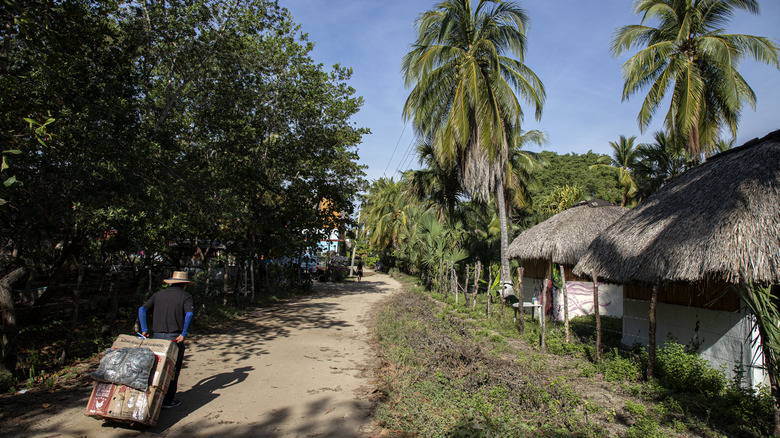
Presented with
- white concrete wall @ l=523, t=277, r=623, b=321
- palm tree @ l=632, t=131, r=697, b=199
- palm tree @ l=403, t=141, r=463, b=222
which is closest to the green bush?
white concrete wall @ l=523, t=277, r=623, b=321

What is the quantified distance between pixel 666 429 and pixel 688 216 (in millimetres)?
3774

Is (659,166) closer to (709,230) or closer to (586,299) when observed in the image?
(586,299)

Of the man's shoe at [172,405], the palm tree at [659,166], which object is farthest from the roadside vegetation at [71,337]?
the palm tree at [659,166]

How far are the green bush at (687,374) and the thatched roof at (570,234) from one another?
17.2ft

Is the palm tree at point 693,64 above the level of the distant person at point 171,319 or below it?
above

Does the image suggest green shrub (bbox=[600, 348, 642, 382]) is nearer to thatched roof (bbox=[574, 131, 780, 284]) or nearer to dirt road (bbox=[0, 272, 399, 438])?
thatched roof (bbox=[574, 131, 780, 284])

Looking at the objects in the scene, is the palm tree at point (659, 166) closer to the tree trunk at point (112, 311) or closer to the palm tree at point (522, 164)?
the palm tree at point (522, 164)

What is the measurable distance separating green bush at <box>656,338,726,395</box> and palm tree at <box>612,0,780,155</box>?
954 centimetres

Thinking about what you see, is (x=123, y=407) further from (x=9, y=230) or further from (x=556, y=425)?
(x=556, y=425)

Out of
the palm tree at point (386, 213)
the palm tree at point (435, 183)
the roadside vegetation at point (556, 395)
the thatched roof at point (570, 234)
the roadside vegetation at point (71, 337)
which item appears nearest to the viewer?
the roadside vegetation at point (556, 395)

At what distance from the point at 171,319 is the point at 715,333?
832 centimetres

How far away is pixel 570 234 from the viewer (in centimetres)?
1219

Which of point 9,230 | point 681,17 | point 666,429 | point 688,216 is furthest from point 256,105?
point 681,17

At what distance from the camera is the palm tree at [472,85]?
1509cm
